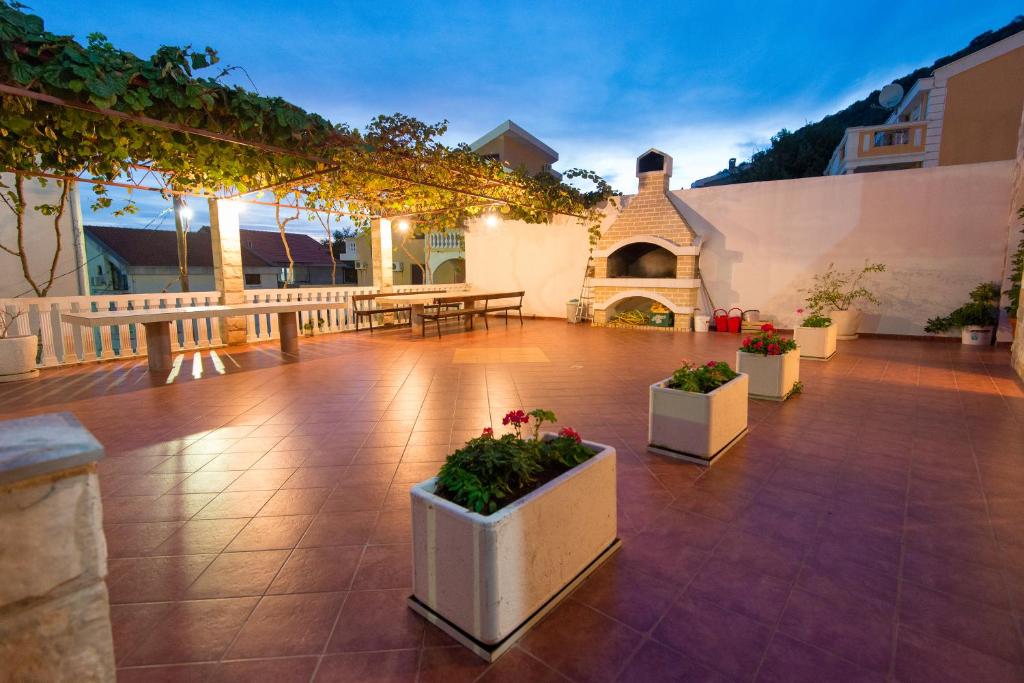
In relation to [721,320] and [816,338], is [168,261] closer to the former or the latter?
[721,320]

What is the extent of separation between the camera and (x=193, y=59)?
3.72 m

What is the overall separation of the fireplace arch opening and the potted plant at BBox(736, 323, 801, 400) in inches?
244

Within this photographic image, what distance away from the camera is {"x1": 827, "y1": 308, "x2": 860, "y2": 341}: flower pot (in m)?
8.95

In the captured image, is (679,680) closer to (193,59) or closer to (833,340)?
(193,59)

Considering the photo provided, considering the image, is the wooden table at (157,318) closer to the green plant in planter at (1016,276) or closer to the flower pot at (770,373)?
the flower pot at (770,373)

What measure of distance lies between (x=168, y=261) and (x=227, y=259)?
693 inches

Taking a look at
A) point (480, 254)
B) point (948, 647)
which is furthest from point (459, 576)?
point (480, 254)

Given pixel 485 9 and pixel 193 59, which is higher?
pixel 485 9

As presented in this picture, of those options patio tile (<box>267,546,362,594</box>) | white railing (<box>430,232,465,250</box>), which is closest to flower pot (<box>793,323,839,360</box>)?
patio tile (<box>267,546,362,594</box>)

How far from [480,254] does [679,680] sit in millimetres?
13292

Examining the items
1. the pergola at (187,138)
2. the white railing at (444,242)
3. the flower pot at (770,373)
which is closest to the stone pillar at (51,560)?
the pergola at (187,138)

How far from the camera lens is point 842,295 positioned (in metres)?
9.48

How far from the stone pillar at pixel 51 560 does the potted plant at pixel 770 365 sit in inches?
210

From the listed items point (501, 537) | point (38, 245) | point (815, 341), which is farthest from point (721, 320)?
point (38, 245)
